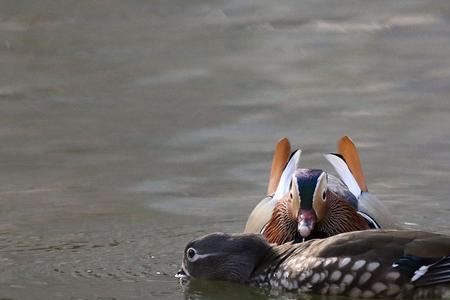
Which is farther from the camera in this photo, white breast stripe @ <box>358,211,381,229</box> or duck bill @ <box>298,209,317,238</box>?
white breast stripe @ <box>358,211,381,229</box>

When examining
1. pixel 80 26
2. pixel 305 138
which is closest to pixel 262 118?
pixel 305 138

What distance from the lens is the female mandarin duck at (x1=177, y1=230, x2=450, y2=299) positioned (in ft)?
24.1

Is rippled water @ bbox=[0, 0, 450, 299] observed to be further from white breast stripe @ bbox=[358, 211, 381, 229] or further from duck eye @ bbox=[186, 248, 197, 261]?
white breast stripe @ bbox=[358, 211, 381, 229]

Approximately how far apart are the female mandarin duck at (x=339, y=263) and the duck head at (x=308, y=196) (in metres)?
0.39

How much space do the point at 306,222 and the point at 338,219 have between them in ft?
1.47

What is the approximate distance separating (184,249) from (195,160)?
2.56m

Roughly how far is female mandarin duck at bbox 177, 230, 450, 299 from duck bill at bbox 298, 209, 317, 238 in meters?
0.27

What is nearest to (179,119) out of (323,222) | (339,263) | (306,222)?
(323,222)

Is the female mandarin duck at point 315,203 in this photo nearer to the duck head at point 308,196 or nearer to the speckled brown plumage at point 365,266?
the duck head at point 308,196

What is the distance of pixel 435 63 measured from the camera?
1263 cm

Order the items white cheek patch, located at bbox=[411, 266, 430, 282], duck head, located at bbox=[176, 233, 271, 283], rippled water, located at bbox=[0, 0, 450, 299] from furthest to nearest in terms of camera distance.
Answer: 1. rippled water, located at bbox=[0, 0, 450, 299]
2. duck head, located at bbox=[176, 233, 271, 283]
3. white cheek patch, located at bbox=[411, 266, 430, 282]

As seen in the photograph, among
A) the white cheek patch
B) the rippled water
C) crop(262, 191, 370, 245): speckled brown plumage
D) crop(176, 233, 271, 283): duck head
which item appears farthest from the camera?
the rippled water

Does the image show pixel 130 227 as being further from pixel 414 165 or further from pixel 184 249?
pixel 414 165

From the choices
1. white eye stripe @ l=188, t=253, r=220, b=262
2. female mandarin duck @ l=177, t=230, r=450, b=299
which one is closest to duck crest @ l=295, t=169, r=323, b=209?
female mandarin duck @ l=177, t=230, r=450, b=299
